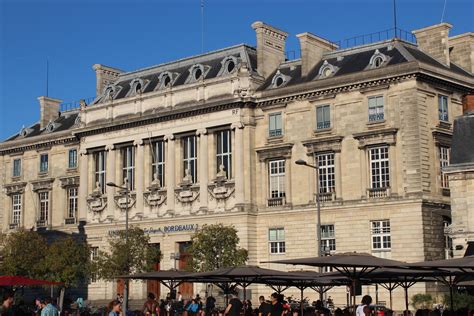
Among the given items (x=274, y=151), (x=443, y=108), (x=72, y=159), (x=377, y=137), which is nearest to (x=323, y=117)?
(x=274, y=151)

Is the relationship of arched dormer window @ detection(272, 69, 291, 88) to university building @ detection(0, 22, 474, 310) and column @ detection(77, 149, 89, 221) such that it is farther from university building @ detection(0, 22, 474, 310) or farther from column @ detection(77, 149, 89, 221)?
column @ detection(77, 149, 89, 221)

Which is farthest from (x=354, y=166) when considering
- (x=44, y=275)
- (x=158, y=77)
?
(x=44, y=275)

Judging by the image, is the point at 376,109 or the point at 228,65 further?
the point at 228,65

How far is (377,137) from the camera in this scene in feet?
170

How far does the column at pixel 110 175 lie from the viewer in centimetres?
6469

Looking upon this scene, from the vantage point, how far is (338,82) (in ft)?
176

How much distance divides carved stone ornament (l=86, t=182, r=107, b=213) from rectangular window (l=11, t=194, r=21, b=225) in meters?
11.0

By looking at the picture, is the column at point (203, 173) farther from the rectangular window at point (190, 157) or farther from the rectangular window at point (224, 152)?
the rectangular window at point (190, 157)

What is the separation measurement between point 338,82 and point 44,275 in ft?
87.6

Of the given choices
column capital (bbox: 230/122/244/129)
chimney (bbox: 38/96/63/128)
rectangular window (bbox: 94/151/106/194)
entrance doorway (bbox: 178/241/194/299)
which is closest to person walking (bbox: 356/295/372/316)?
column capital (bbox: 230/122/244/129)

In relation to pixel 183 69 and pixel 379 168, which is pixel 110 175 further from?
pixel 379 168

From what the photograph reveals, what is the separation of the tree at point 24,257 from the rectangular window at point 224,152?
52.3ft

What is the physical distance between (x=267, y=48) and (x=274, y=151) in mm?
8471

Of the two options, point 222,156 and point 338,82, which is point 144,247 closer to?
point 222,156
